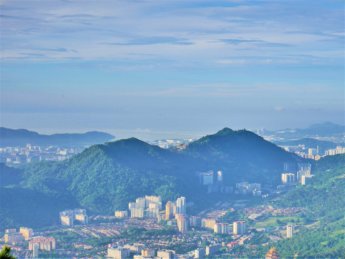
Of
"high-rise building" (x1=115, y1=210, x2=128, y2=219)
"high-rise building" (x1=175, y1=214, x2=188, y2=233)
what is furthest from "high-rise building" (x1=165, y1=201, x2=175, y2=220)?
"high-rise building" (x1=115, y1=210, x2=128, y2=219)

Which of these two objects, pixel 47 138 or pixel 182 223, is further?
pixel 47 138

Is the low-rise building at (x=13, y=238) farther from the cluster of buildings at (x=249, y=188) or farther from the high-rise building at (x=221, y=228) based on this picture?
the cluster of buildings at (x=249, y=188)

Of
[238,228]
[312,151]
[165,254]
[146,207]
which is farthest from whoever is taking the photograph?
[312,151]

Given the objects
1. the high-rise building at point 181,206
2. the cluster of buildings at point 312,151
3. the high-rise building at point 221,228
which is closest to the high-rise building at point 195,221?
the high-rise building at point 221,228

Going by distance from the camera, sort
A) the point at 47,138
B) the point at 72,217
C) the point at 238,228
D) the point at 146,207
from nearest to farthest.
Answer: the point at 238,228 < the point at 72,217 < the point at 146,207 < the point at 47,138

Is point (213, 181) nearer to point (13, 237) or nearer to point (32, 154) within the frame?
point (13, 237)

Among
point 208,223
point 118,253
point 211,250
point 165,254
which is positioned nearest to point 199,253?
point 211,250

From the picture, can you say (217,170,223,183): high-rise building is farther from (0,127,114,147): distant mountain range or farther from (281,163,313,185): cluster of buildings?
(0,127,114,147): distant mountain range
